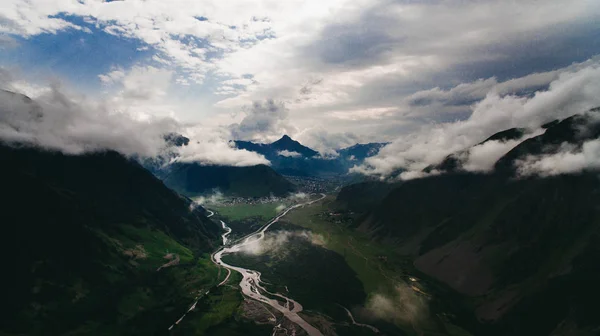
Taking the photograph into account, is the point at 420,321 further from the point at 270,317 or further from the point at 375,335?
the point at 270,317

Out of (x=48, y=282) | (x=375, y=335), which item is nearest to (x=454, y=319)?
(x=375, y=335)

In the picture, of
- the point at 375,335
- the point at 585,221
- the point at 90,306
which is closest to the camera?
the point at 375,335

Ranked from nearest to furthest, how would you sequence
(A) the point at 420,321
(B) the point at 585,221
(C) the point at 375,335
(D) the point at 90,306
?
(C) the point at 375,335, (A) the point at 420,321, (D) the point at 90,306, (B) the point at 585,221

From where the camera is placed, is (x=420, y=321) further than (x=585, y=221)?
No

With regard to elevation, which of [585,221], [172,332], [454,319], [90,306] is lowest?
[454,319]

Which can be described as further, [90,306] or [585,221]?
[585,221]

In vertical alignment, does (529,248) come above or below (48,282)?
below

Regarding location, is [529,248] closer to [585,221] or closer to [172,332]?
[585,221]

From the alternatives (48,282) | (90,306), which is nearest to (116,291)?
(90,306)

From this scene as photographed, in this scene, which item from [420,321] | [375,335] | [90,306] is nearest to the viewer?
[375,335]
